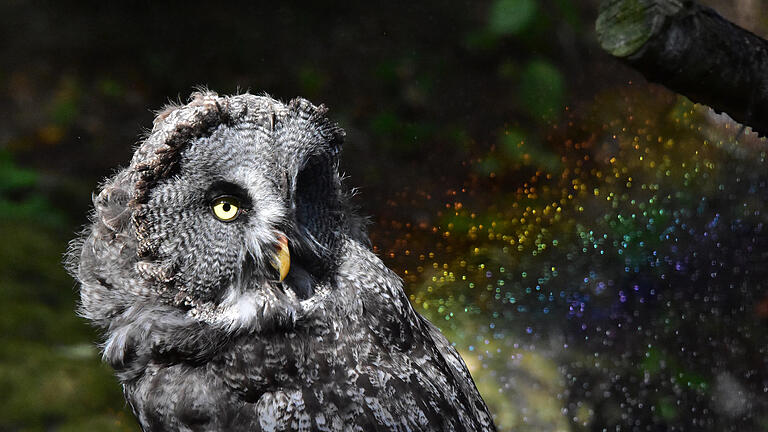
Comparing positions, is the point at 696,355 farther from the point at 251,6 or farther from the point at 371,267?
the point at 251,6

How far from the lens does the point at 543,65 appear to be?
12.6 feet

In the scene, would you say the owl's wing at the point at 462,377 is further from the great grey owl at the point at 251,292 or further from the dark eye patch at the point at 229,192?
the dark eye patch at the point at 229,192

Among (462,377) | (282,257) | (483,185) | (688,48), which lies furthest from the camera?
(483,185)

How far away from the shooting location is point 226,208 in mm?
1344

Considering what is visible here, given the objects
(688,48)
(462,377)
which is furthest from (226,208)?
(688,48)

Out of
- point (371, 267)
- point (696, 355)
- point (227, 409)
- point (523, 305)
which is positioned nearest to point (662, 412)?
point (696, 355)

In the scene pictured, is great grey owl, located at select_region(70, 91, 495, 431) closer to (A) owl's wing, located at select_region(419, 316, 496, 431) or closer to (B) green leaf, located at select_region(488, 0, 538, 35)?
(A) owl's wing, located at select_region(419, 316, 496, 431)

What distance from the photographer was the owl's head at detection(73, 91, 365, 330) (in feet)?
A: 4.36

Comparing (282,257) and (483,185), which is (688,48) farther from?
(483,185)

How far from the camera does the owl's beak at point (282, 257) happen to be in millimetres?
1310

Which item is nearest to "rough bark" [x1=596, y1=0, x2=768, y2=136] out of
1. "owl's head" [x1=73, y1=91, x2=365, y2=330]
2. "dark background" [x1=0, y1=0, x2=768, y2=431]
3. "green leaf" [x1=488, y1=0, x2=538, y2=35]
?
"owl's head" [x1=73, y1=91, x2=365, y2=330]

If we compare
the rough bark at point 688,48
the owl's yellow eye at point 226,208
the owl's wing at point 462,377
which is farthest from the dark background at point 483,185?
the rough bark at point 688,48

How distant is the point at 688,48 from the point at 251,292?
0.83m

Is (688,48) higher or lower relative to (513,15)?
lower
